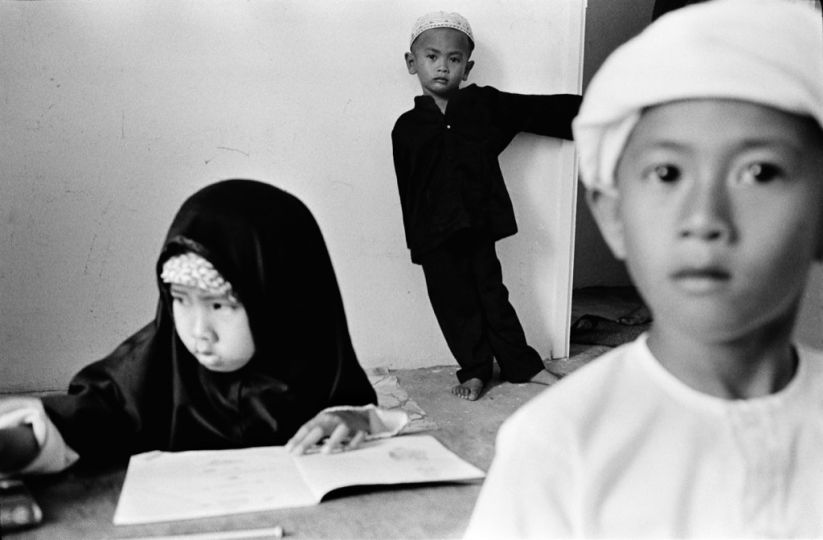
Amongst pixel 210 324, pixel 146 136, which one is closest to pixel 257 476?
pixel 210 324

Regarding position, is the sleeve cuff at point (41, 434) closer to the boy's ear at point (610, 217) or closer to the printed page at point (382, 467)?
the printed page at point (382, 467)

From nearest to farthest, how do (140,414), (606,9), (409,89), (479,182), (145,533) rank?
(145,533) → (140,414) → (409,89) → (606,9) → (479,182)

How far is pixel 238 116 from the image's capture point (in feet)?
3.16

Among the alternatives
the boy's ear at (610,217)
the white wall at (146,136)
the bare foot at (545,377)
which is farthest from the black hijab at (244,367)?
the bare foot at (545,377)

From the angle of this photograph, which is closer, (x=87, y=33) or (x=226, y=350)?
(x=226, y=350)

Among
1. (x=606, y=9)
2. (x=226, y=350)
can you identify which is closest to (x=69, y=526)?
(x=226, y=350)

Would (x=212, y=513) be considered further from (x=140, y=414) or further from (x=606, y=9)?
(x=606, y=9)

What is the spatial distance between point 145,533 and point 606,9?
1.05m

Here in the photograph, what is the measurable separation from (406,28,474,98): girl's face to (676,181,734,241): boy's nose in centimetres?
89

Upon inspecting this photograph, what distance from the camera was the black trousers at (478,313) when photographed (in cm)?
149

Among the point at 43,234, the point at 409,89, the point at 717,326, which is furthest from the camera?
the point at 409,89

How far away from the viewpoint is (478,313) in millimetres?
1531

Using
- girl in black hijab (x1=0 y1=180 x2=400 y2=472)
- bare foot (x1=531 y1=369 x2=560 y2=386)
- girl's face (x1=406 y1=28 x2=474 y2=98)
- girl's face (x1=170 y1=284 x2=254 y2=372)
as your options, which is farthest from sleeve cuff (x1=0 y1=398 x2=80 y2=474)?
bare foot (x1=531 y1=369 x2=560 y2=386)

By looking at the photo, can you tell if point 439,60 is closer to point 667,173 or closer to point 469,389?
point 469,389
